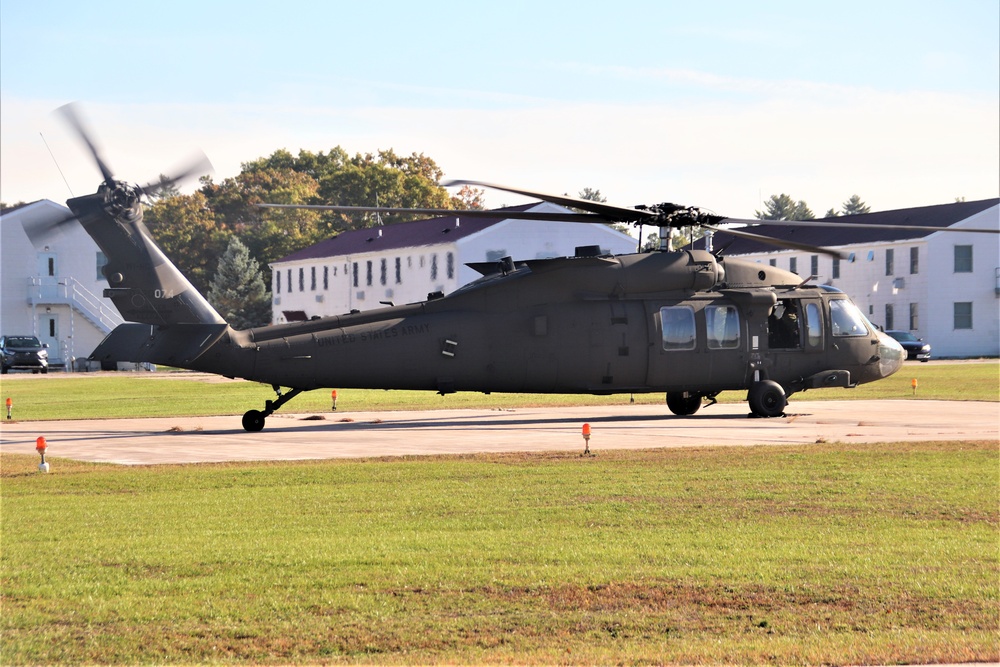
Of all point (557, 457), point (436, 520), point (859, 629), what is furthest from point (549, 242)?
point (859, 629)

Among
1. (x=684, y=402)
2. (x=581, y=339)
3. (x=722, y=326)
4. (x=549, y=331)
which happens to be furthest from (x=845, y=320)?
(x=549, y=331)

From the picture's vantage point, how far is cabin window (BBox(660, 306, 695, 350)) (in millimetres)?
28922

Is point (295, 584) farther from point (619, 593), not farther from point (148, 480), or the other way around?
point (148, 480)

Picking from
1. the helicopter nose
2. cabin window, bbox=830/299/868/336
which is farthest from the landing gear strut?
the helicopter nose

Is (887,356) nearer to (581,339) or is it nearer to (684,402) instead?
(684,402)

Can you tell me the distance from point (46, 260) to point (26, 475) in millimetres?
63954

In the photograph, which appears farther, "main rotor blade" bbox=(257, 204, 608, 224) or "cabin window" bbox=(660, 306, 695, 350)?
"cabin window" bbox=(660, 306, 695, 350)

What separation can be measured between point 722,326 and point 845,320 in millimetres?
3499

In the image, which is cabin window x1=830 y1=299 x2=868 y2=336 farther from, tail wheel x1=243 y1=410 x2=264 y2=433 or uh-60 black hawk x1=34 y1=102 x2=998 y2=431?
tail wheel x1=243 y1=410 x2=264 y2=433

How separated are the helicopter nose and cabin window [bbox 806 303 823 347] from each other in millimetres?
1842

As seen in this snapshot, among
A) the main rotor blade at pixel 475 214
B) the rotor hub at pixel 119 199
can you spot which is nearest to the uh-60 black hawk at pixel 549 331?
the rotor hub at pixel 119 199

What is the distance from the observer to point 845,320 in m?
30.6

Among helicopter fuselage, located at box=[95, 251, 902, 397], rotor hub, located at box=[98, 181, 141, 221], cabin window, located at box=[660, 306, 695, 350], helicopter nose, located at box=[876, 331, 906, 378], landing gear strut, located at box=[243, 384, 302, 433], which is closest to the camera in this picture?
rotor hub, located at box=[98, 181, 141, 221]

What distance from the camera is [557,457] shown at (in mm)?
21703
